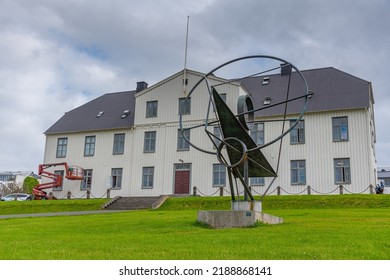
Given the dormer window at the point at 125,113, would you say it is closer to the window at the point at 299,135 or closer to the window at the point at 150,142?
the window at the point at 150,142

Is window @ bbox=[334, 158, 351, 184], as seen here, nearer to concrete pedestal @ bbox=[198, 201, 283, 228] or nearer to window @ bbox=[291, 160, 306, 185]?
window @ bbox=[291, 160, 306, 185]

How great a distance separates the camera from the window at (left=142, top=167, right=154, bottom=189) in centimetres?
3372

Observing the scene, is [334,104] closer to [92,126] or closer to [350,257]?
[92,126]

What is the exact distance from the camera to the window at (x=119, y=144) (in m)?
35.6

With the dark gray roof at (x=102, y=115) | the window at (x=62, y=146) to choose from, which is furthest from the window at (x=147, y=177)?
the window at (x=62, y=146)

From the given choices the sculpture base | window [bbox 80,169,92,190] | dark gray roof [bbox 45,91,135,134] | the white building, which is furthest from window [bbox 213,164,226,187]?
the sculpture base

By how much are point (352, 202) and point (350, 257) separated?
57.7 feet

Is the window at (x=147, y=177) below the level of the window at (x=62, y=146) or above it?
below

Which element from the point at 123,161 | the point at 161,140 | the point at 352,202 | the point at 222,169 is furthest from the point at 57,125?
the point at 352,202

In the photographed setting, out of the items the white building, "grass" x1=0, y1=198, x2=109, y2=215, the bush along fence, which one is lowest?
"grass" x1=0, y1=198, x2=109, y2=215

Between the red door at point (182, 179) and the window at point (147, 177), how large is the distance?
7.46ft

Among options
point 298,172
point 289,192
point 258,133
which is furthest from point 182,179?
point 298,172

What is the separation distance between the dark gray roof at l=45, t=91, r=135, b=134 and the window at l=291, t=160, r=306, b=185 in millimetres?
13818

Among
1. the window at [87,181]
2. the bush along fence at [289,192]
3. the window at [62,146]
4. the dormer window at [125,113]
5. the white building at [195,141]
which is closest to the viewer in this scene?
the bush along fence at [289,192]
